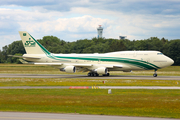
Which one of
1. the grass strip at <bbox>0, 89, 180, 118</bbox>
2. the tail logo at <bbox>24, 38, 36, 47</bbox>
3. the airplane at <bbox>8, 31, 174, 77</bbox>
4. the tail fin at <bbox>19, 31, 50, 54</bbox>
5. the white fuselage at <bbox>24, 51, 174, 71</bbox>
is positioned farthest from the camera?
the tail logo at <bbox>24, 38, 36, 47</bbox>

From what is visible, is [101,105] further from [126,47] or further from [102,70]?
[126,47]

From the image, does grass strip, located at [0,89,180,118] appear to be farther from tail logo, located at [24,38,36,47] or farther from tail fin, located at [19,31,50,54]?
tail logo, located at [24,38,36,47]

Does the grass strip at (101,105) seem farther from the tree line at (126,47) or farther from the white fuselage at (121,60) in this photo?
the tree line at (126,47)

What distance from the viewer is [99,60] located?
175ft

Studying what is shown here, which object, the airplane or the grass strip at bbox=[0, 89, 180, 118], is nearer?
the grass strip at bbox=[0, 89, 180, 118]

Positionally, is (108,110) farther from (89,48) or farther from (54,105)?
(89,48)

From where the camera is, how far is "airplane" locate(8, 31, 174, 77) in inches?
1973

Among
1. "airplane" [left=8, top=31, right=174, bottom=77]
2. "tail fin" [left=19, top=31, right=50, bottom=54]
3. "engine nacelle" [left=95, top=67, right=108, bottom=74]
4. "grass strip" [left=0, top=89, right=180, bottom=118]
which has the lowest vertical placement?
"grass strip" [left=0, top=89, right=180, bottom=118]

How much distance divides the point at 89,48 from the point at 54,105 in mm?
111880

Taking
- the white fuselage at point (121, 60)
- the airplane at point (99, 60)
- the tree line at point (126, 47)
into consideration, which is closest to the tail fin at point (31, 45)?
the airplane at point (99, 60)

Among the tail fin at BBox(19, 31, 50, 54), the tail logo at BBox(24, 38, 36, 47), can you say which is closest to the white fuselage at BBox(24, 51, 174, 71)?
the tail fin at BBox(19, 31, 50, 54)

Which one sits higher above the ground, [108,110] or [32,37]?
[32,37]

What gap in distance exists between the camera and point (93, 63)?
53844 millimetres

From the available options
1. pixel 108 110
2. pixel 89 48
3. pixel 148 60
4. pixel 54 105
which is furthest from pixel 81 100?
pixel 89 48
